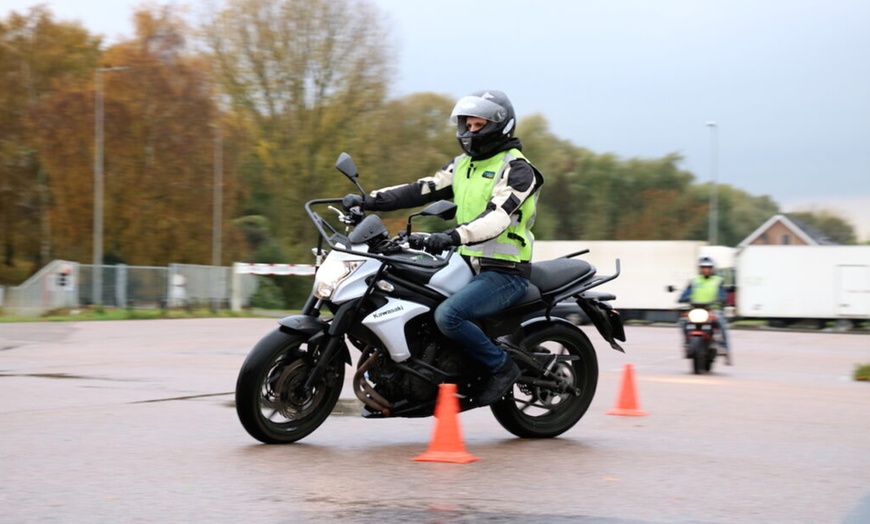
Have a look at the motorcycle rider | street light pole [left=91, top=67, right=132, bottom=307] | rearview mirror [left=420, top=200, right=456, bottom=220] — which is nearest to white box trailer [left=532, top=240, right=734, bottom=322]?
street light pole [left=91, top=67, right=132, bottom=307]

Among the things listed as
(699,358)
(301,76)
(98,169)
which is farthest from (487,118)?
(301,76)

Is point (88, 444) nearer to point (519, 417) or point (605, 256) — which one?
point (519, 417)

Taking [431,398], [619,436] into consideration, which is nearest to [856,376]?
[619,436]

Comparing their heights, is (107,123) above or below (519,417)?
above

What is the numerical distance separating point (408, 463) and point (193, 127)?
40219 millimetres

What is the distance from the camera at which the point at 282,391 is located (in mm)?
7426

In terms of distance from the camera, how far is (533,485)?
655cm

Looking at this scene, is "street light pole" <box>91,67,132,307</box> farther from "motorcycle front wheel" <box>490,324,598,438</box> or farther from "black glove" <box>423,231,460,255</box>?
"black glove" <box>423,231,460,255</box>

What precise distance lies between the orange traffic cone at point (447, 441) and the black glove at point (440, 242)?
0.88 metres

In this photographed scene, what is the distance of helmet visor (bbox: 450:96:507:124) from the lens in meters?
7.74

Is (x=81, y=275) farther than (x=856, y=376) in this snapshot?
Yes

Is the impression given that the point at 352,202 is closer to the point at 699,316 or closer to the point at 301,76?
the point at 699,316

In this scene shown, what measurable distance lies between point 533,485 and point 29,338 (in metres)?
15.7

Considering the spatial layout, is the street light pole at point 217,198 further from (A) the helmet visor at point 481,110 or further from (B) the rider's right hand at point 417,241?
(B) the rider's right hand at point 417,241
